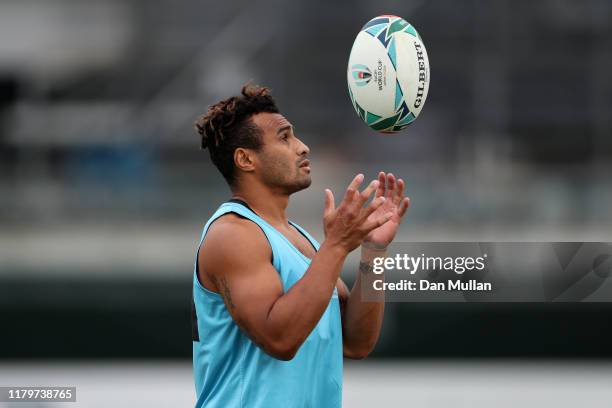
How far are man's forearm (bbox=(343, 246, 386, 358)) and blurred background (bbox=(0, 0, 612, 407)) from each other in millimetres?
4933

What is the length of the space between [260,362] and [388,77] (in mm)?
1393

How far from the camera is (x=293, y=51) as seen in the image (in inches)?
543

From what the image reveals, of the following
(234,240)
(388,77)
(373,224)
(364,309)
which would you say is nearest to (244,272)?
(234,240)

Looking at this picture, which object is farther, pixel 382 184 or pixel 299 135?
pixel 299 135

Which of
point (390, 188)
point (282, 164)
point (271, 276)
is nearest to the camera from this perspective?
point (271, 276)

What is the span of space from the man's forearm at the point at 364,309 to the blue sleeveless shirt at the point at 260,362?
0.18m

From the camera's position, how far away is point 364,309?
3377 millimetres

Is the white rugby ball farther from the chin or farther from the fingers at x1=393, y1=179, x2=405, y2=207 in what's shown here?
the chin

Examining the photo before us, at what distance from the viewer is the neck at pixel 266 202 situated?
10.9 feet

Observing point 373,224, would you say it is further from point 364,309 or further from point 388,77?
point 388,77

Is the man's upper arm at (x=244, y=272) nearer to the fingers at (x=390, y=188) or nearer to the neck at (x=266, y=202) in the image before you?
the neck at (x=266, y=202)

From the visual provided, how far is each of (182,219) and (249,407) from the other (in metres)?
9.13

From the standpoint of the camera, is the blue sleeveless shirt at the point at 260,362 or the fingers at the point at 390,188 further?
the fingers at the point at 390,188

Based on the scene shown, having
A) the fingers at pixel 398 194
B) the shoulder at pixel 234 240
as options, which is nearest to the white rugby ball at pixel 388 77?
the fingers at pixel 398 194
